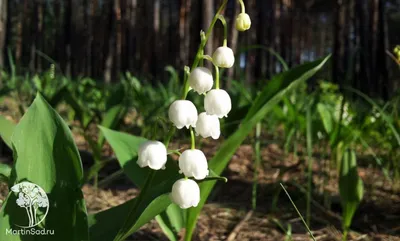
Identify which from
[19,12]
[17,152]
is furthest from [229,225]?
[19,12]

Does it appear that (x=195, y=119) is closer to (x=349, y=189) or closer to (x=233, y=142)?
(x=233, y=142)

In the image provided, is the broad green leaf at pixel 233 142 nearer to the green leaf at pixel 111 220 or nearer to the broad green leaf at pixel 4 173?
the green leaf at pixel 111 220

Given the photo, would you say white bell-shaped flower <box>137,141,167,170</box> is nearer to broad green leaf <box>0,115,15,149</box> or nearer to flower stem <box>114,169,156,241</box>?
flower stem <box>114,169,156,241</box>

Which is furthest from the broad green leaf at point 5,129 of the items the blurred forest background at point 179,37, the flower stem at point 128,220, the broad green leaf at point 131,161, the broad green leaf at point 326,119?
the blurred forest background at point 179,37

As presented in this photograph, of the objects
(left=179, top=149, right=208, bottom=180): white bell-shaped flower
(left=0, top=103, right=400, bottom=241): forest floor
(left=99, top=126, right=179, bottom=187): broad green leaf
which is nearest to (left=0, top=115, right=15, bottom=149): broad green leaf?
(left=0, top=103, right=400, bottom=241): forest floor

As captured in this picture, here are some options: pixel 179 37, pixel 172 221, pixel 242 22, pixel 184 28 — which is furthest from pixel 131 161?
pixel 184 28

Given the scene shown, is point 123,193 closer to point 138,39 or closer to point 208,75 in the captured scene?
point 208,75
